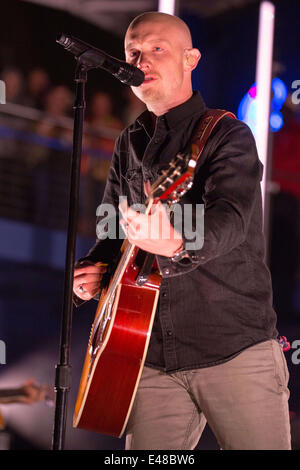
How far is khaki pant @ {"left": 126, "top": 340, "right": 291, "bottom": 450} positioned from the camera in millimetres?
1777

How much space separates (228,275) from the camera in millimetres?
1870

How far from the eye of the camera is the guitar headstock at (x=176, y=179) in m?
1.53

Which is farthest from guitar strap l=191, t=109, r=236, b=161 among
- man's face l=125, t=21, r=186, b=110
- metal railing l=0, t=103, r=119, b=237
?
metal railing l=0, t=103, r=119, b=237

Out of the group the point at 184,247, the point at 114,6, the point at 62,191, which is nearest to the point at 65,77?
the point at 114,6

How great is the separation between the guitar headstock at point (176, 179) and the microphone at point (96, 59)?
1.49 ft

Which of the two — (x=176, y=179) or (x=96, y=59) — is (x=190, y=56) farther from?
(x=176, y=179)

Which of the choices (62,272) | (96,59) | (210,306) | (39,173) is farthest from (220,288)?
(39,173)

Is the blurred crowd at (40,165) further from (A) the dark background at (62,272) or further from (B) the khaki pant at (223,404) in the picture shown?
(B) the khaki pant at (223,404)

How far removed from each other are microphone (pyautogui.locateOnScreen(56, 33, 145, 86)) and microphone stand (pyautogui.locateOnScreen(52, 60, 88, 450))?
0.10 ft

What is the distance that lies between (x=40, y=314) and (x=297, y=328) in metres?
1.73

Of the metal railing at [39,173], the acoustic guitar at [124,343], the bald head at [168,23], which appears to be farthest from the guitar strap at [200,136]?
the metal railing at [39,173]

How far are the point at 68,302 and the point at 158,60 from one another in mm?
867

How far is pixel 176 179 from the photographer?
61.0 inches

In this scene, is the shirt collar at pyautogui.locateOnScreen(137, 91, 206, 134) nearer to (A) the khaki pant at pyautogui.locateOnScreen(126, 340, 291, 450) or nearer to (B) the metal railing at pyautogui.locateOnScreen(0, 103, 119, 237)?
(A) the khaki pant at pyautogui.locateOnScreen(126, 340, 291, 450)
